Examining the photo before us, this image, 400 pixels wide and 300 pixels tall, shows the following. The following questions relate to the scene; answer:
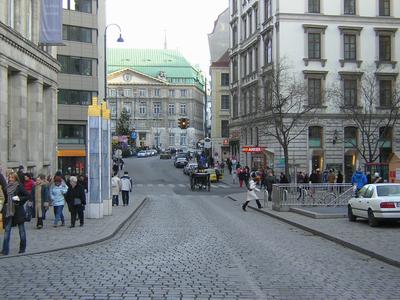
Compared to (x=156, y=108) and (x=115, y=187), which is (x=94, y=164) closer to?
(x=115, y=187)

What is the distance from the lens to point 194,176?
4600 cm

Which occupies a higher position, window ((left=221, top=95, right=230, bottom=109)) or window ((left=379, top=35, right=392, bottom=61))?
window ((left=379, top=35, right=392, bottom=61))

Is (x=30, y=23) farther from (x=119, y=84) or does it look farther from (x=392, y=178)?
(x=119, y=84)

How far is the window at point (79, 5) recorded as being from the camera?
61250mm

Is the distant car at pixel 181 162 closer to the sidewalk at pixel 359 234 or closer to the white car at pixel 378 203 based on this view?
the sidewalk at pixel 359 234

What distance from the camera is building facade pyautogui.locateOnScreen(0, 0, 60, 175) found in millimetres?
26359

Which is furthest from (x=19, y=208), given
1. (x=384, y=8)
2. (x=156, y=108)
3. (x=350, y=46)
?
(x=156, y=108)

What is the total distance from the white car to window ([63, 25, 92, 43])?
47.8 m

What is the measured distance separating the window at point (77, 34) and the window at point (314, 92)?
24125mm

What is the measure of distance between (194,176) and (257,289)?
37.4 meters

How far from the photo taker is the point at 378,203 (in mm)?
17469

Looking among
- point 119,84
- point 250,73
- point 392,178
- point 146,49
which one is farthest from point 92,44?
point 146,49

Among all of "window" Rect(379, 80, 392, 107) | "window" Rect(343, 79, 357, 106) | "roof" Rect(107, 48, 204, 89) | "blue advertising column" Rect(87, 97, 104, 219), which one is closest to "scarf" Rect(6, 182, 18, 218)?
"blue advertising column" Rect(87, 97, 104, 219)

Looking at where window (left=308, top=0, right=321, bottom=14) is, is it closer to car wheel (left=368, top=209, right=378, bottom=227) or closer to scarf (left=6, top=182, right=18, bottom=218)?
car wheel (left=368, top=209, right=378, bottom=227)
